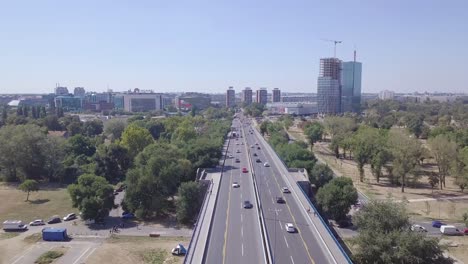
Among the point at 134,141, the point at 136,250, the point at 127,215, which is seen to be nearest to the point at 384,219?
the point at 136,250

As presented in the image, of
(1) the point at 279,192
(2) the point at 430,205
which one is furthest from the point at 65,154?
(2) the point at 430,205

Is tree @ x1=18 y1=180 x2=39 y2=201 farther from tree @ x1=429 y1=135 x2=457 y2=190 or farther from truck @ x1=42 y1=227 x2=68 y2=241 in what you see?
tree @ x1=429 y1=135 x2=457 y2=190

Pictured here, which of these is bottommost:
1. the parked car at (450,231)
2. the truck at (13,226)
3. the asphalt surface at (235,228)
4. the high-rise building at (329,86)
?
the truck at (13,226)

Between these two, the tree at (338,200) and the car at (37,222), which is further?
the car at (37,222)

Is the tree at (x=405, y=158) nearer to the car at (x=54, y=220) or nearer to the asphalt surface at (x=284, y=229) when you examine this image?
the asphalt surface at (x=284, y=229)

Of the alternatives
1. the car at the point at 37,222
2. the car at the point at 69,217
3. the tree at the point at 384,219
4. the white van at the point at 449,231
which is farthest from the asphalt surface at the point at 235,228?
the car at the point at 37,222

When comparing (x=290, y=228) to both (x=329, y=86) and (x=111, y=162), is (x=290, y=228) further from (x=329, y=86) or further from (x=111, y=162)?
(x=329, y=86)

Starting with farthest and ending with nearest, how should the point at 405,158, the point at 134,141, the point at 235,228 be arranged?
the point at 134,141, the point at 405,158, the point at 235,228
